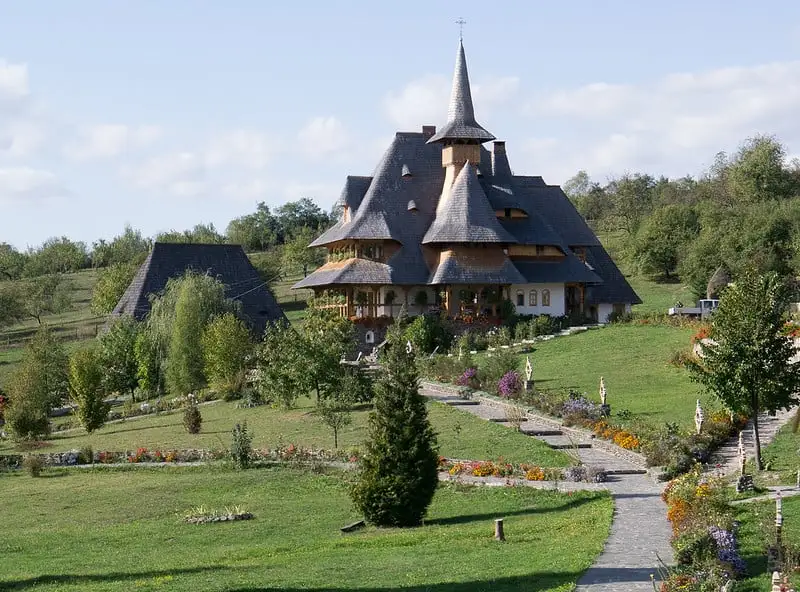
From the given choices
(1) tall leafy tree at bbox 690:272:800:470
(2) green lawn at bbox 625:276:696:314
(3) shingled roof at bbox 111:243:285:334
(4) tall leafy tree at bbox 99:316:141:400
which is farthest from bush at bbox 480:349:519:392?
(2) green lawn at bbox 625:276:696:314

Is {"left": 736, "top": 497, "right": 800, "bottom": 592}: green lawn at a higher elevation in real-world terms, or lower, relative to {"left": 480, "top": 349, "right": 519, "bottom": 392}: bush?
lower

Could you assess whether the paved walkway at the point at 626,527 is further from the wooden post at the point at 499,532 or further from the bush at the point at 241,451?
the bush at the point at 241,451

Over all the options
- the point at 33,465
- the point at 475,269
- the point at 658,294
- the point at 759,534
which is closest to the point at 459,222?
the point at 475,269

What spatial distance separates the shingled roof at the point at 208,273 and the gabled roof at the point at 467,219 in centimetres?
1101

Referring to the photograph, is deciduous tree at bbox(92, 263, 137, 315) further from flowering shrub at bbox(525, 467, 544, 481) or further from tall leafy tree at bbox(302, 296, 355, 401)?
flowering shrub at bbox(525, 467, 544, 481)

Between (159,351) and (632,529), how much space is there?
3484 cm

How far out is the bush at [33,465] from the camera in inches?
1299

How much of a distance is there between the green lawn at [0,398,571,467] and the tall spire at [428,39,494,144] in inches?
835

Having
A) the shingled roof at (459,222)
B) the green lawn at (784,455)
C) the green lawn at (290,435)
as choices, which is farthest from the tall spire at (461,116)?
the green lawn at (784,455)

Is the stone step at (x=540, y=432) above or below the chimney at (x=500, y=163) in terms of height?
below

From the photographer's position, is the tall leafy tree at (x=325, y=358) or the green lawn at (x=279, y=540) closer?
the green lawn at (x=279, y=540)

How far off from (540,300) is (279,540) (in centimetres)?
3769

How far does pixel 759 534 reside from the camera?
57.8 ft

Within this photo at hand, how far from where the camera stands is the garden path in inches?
1016
